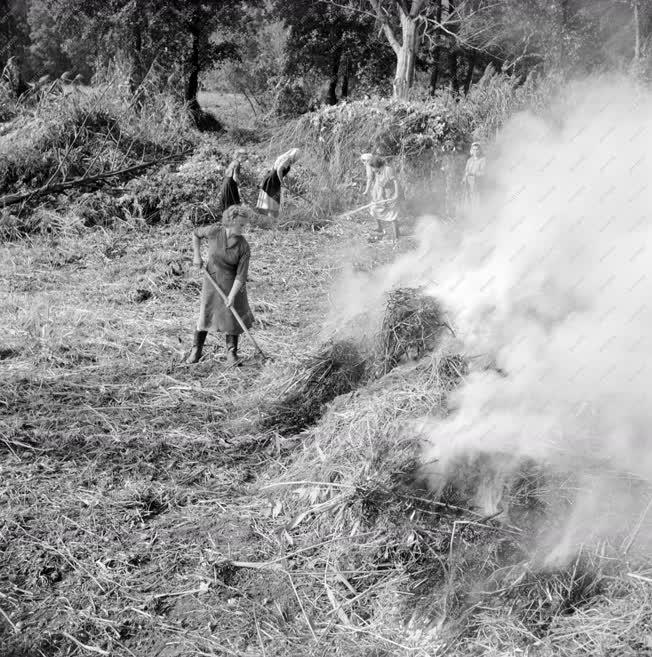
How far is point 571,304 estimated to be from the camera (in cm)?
488

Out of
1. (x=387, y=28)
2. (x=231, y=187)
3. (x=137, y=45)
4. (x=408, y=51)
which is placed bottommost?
(x=231, y=187)

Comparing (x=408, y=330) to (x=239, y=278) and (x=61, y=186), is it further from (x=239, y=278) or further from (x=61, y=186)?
(x=61, y=186)

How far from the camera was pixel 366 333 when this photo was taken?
573 cm

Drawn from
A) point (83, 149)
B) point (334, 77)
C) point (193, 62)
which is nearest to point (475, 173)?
point (83, 149)

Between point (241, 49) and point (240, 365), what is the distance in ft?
83.4

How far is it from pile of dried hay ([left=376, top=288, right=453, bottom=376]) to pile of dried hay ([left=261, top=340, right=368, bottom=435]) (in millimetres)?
231

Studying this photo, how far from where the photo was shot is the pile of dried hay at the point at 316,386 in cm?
534

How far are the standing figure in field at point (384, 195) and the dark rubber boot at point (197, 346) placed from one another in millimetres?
6293

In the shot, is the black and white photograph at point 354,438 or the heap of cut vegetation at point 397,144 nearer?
the black and white photograph at point 354,438

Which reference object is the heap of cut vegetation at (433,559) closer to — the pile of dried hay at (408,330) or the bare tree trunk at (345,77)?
the pile of dried hay at (408,330)

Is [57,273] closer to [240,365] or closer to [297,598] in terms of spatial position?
[240,365]

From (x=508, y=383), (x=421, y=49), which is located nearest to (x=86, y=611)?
(x=508, y=383)

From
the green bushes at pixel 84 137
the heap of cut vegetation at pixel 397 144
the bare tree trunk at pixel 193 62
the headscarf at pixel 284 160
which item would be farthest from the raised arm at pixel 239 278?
the bare tree trunk at pixel 193 62

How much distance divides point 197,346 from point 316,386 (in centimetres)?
154
